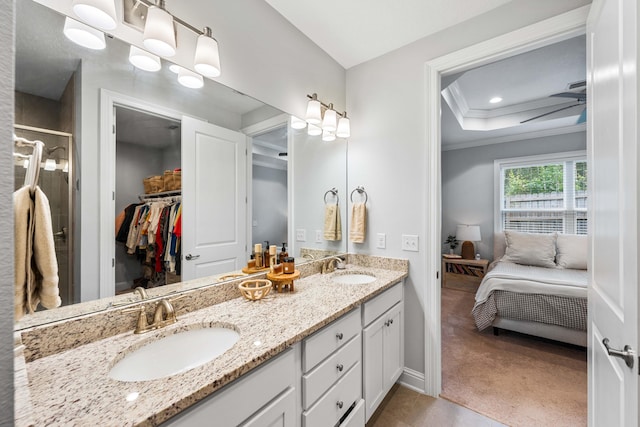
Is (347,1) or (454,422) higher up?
(347,1)

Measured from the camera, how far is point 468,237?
429 cm

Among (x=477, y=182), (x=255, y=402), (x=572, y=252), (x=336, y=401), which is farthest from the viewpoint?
(x=477, y=182)

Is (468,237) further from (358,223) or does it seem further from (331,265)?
(331,265)

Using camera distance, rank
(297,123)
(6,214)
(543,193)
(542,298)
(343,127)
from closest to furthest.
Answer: (6,214)
(297,123)
(343,127)
(542,298)
(543,193)

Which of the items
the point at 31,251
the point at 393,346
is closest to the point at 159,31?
the point at 31,251

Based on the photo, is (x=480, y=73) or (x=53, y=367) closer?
(x=53, y=367)

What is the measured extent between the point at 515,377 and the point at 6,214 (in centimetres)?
288

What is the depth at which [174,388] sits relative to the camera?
2.17ft

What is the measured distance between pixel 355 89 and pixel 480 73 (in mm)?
1405

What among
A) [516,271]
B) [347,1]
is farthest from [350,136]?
[516,271]

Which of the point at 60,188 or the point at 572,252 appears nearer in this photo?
the point at 60,188

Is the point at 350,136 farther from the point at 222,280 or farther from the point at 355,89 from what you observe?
the point at 222,280

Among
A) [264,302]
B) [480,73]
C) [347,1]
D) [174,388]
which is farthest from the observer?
[480,73]

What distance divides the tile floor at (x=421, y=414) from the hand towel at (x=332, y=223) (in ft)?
3.96
